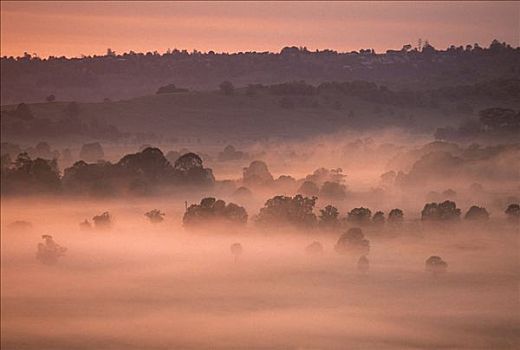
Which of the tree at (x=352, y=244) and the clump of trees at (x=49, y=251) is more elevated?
the tree at (x=352, y=244)

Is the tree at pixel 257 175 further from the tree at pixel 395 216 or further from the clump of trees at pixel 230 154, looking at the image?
the tree at pixel 395 216

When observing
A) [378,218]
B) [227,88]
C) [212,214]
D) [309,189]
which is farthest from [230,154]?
[227,88]

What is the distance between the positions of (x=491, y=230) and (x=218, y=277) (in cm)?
1772

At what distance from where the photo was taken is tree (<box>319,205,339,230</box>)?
172 ft

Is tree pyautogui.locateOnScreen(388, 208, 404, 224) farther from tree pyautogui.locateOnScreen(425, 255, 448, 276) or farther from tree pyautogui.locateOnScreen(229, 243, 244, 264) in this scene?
tree pyautogui.locateOnScreen(229, 243, 244, 264)

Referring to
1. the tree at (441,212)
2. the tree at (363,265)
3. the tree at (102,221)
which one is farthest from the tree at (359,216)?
the tree at (102,221)

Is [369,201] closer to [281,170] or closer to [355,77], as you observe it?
[281,170]

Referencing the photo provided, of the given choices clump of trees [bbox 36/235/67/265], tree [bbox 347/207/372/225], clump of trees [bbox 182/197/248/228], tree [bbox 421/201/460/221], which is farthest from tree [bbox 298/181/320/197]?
clump of trees [bbox 36/235/67/265]

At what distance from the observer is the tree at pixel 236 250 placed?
48.4 meters

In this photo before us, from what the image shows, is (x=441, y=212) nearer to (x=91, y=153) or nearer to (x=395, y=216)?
(x=395, y=216)

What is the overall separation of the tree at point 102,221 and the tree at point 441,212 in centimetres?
2122

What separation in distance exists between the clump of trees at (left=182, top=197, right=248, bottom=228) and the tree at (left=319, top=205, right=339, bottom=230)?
3401 mm

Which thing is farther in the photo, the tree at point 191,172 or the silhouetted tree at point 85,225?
the tree at point 191,172

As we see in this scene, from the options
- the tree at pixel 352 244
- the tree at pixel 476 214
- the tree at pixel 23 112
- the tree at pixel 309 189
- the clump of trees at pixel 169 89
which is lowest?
the tree at pixel 23 112
